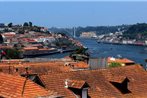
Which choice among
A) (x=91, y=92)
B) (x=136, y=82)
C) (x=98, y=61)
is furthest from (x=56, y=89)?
(x=98, y=61)

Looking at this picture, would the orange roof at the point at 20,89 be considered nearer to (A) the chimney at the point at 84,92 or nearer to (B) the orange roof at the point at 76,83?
(B) the orange roof at the point at 76,83

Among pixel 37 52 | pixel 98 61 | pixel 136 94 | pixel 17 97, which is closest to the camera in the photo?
pixel 17 97

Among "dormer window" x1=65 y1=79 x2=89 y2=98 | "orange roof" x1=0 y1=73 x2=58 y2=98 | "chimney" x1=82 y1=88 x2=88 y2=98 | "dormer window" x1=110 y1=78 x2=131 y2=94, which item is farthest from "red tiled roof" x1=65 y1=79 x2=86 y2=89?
"orange roof" x1=0 y1=73 x2=58 y2=98

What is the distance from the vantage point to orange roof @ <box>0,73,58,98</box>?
14617 mm

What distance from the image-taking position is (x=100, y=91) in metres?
19.8

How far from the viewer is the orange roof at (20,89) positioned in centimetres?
1462

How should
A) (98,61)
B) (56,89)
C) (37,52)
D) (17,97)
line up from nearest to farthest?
1. (17,97)
2. (56,89)
3. (98,61)
4. (37,52)

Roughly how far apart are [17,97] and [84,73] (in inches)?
251

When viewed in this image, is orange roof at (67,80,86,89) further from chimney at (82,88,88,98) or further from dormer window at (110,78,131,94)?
dormer window at (110,78,131,94)

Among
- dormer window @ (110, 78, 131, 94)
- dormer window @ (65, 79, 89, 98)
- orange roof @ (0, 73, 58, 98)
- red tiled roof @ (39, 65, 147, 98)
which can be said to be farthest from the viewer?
dormer window @ (110, 78, 131, 94)

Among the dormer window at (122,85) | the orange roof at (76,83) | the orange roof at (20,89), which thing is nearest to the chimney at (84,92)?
the orange roof at (76,83)

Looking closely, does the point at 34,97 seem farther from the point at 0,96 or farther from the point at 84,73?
the point at 84,73

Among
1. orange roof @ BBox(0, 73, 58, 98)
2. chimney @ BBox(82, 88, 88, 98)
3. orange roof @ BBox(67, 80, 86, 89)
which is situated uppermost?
orange roof @ BBox(0, 73, 58, 98)

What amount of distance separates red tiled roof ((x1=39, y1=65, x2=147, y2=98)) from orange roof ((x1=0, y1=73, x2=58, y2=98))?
2.50m
